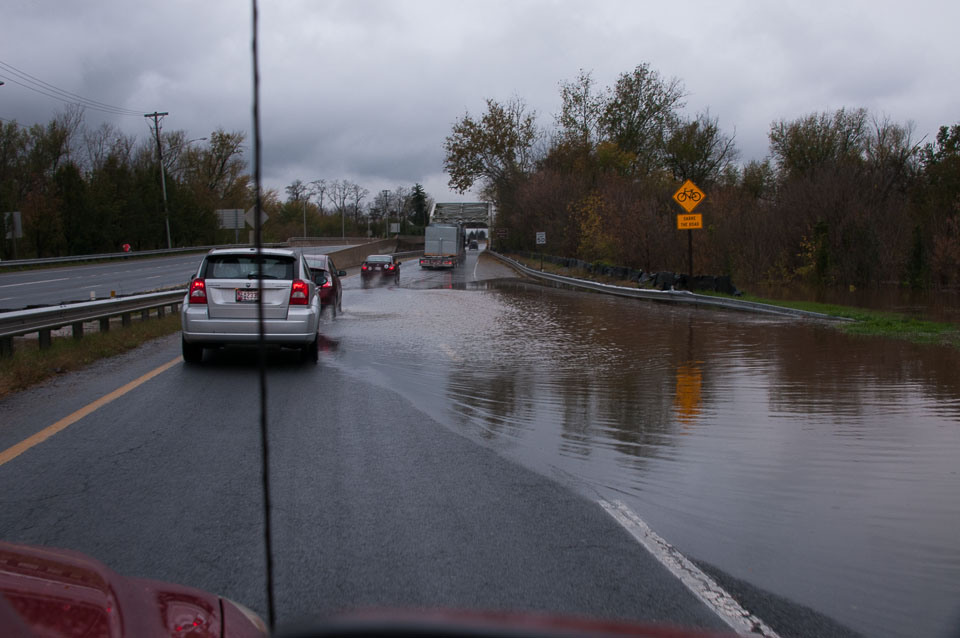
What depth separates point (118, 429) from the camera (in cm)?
746

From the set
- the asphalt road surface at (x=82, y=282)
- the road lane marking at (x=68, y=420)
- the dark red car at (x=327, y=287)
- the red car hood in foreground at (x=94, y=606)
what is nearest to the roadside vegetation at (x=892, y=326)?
the dark red car at (x=327, y=287)

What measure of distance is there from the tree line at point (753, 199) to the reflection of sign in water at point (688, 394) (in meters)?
22.6

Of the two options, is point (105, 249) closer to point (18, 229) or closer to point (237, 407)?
point (18, 229)

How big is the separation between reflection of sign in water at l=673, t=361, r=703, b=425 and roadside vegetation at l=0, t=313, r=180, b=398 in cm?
801

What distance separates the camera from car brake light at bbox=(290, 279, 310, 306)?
1184 cm

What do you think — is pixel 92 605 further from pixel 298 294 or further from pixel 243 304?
pixel 298 294

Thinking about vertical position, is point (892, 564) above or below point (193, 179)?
below

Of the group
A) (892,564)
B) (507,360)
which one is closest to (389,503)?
(892,564)

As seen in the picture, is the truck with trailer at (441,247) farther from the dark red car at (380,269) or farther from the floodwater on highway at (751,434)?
the floodwater on highway at (751,434)

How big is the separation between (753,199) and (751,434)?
118 ft

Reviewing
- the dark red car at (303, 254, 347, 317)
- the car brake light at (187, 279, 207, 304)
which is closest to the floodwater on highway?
the car brake light at (187, 279, 207, 304)

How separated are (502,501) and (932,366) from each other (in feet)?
31.0

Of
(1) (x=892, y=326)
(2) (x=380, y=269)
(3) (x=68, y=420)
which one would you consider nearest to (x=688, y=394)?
(3) (x=68, y=420)

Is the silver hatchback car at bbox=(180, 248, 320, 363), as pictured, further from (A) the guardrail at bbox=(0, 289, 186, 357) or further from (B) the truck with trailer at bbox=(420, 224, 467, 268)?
(B) the truck with trailer at bbox=(420, 224, 467, 268)
